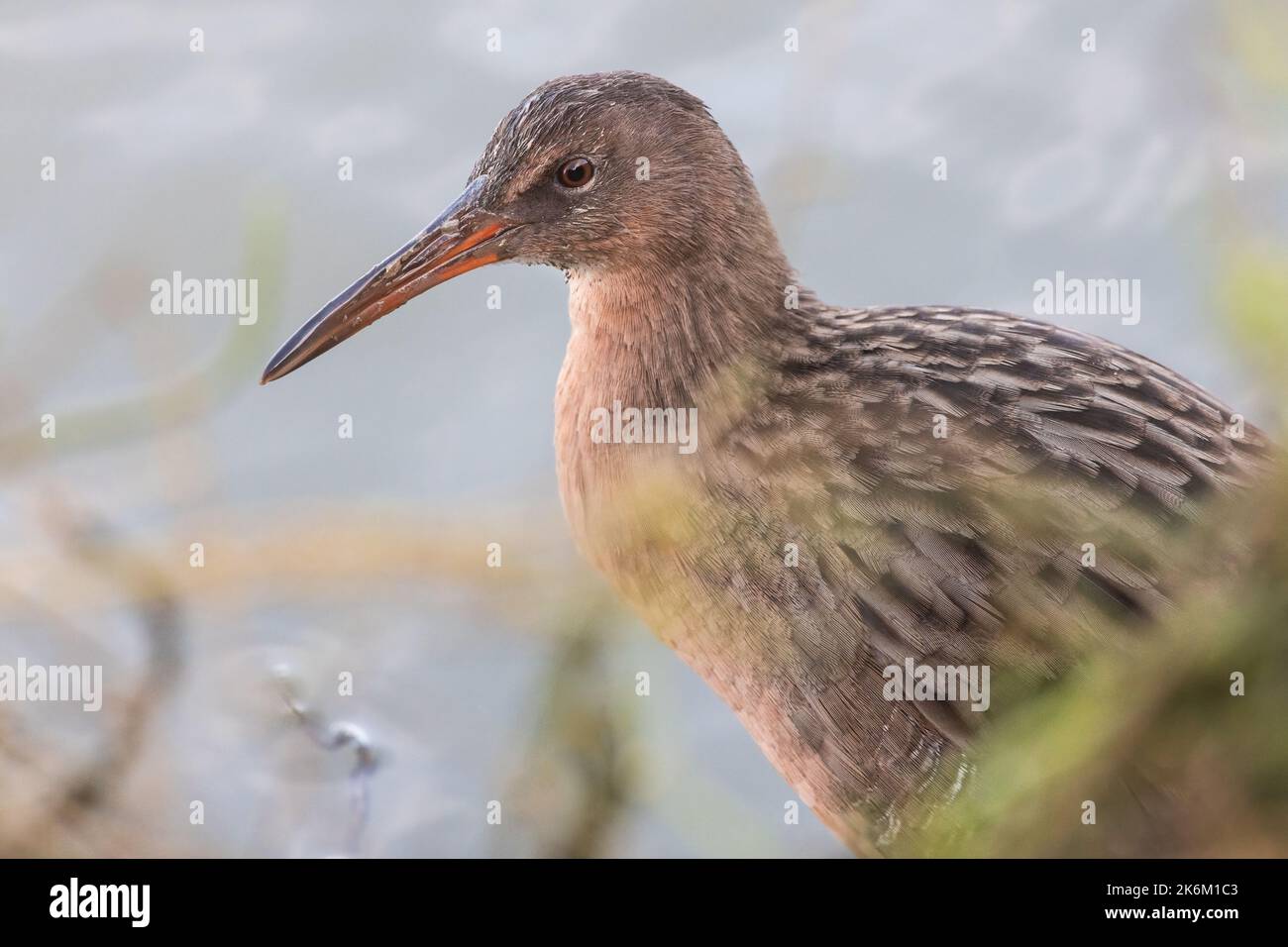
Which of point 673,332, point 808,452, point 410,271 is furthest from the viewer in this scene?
point 410,271

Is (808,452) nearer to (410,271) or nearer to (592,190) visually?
(592,190)

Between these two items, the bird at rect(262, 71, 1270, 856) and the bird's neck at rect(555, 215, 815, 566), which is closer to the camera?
the bird at rect(262, 71, 1270, 856)

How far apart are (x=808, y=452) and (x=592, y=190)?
70cm

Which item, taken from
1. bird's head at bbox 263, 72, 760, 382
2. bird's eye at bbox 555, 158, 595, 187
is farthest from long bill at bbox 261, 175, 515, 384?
bird's eye at bbox 555, 158, 595, 187

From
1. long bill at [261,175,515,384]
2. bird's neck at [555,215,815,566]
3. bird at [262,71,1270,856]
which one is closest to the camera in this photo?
bird at [262,71,1270,856]

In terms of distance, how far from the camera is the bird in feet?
8.32

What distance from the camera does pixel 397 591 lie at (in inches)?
101

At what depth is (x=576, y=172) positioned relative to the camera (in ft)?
9.85

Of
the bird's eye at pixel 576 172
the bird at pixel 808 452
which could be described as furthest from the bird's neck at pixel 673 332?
the bird's eye at pixel 576 172

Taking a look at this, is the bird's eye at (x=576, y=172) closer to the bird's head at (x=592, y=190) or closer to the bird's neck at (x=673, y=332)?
the bird's head at (x=592, y=190)

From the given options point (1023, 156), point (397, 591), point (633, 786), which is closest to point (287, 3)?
point (1023, 156)

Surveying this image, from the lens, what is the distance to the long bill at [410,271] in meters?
3.03

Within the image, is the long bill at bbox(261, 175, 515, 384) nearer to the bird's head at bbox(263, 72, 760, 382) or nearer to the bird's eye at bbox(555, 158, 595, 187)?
the bird's head at bbox(263, 72, 760, 382)

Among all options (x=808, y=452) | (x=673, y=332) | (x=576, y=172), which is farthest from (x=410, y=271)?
(x=808, y=452)
